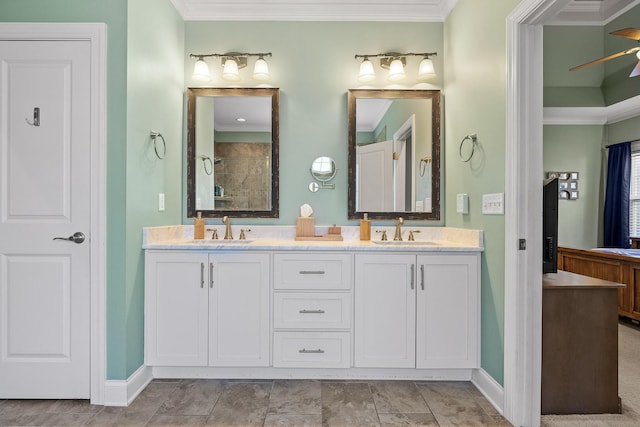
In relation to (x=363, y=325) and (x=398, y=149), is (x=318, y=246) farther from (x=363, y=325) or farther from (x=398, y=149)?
(x=398, y=149)

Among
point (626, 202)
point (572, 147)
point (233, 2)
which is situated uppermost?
point (233, 2)

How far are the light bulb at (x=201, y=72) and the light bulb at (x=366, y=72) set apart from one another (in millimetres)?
1160

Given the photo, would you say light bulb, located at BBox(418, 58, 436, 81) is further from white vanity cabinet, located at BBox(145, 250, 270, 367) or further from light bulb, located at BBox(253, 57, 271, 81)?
white vanity cabinet, located at BBox(145, 250, 270, 367)

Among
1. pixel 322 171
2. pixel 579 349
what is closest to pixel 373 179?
pixel 322 171

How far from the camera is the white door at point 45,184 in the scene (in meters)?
2.01

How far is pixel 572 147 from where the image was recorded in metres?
5.13

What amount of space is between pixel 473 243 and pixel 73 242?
234 cm

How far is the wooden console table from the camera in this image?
193 cm

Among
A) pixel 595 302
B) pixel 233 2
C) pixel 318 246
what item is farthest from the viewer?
pixel 233 2

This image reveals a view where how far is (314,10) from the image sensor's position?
2.77 metres

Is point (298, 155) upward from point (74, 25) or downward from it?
downward

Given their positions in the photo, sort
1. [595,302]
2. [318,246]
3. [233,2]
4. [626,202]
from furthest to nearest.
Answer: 1. [626,202]
2. [233,2]
3. [318,246]
4. [595,302]

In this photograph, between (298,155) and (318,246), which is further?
(298,155)

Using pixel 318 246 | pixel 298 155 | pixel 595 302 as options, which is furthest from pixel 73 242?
pixel 595 302
